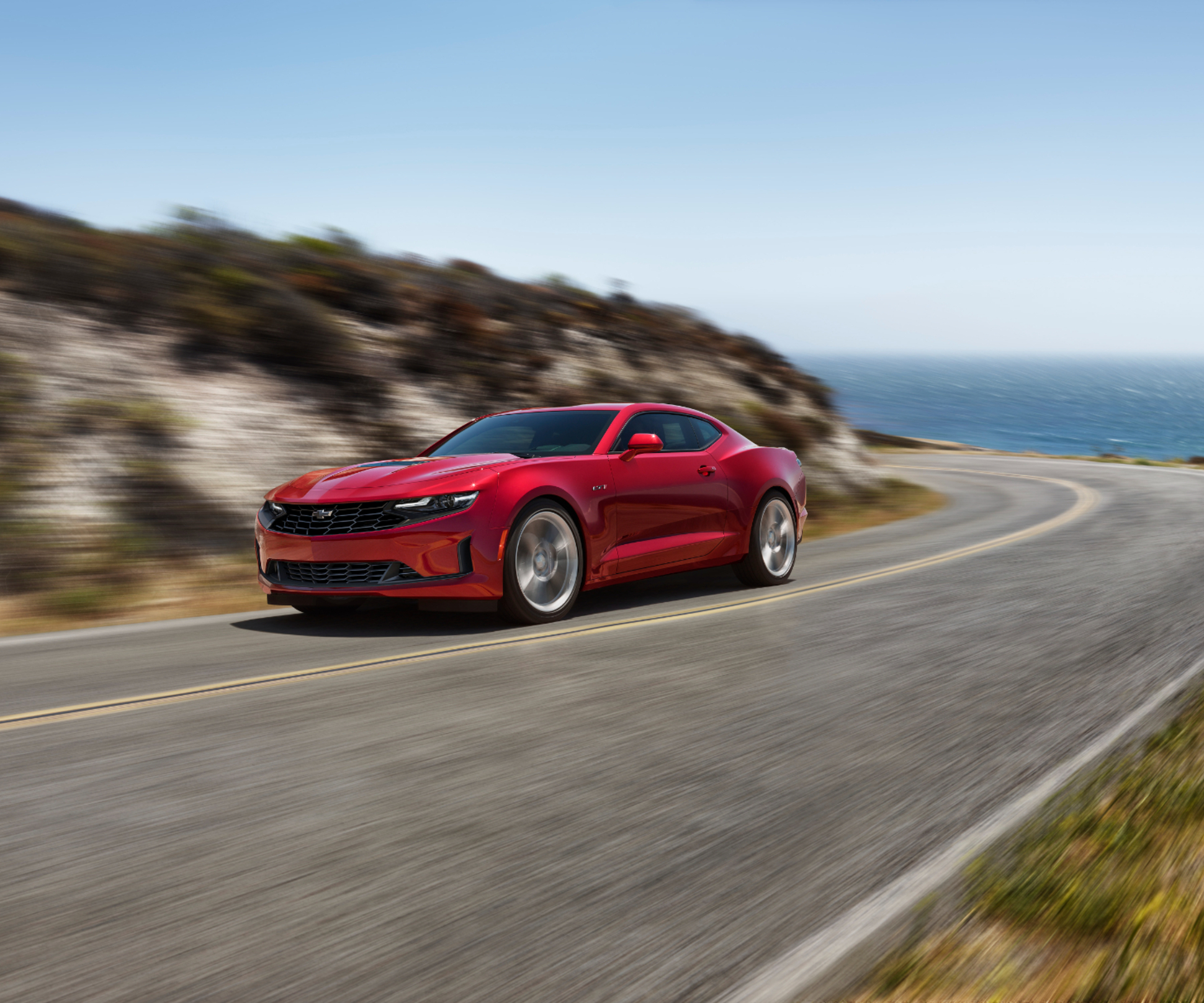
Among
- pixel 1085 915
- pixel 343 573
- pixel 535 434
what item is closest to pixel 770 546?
pixel 535 434

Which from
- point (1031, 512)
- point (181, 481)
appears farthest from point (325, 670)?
point (1031, 512)

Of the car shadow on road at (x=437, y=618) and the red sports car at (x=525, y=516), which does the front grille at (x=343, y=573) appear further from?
the car shadow on road at (x=437, y=618)

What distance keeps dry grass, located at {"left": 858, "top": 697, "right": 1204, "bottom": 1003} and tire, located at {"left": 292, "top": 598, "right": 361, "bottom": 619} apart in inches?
190

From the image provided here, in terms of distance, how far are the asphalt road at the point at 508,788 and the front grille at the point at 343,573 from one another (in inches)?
14.0

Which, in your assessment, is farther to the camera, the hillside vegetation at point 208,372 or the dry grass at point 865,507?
the dry grass at point 865,507

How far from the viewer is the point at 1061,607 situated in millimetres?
8242

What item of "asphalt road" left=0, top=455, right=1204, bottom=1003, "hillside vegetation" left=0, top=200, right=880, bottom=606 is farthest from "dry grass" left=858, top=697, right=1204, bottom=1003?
"hillside vegetation" left=0, top=200, right=880, bottom=606

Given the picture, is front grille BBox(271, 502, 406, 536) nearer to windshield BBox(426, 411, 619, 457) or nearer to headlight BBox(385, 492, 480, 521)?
headlight BBox(385, 492, 480, 521)

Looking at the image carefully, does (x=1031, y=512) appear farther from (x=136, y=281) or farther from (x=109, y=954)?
(x=109, y=954)

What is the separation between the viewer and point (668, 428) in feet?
29.8

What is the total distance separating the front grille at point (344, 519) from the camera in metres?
7.02

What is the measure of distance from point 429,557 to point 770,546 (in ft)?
12.2

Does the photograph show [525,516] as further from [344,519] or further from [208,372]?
[208,372]

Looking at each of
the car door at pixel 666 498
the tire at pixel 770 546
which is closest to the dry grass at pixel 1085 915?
the car door at pixel 666 498
